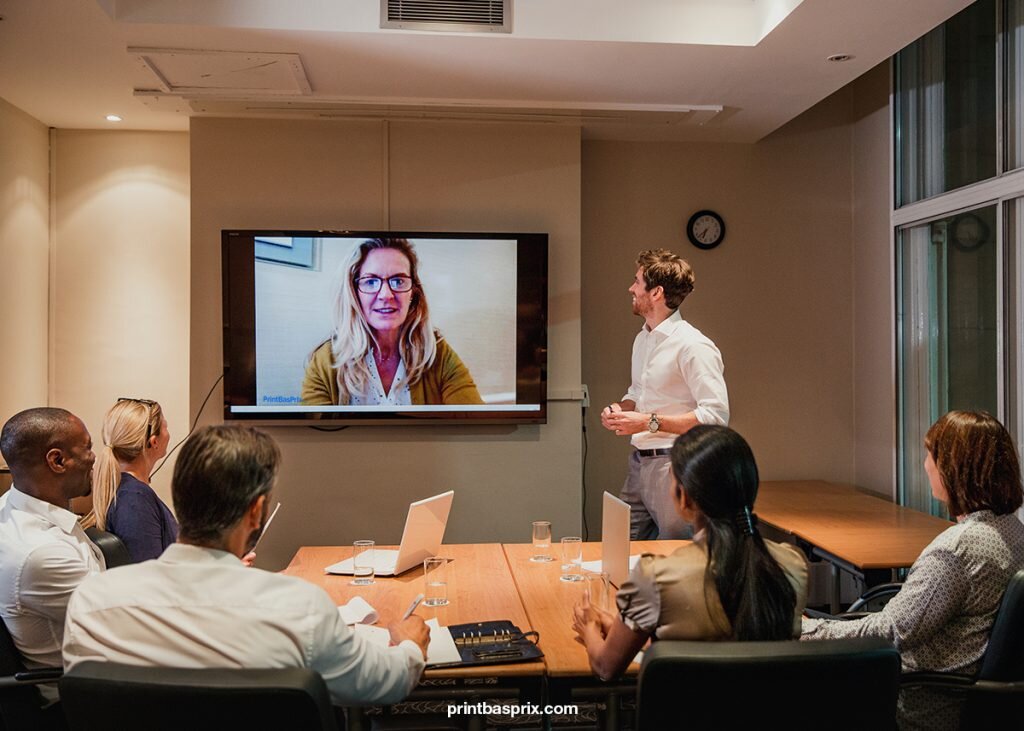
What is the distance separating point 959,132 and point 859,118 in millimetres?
1038

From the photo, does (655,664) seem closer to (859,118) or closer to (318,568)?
(318,568)

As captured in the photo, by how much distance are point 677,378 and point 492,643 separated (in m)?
1.85

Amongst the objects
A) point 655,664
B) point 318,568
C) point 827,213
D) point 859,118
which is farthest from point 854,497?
point 655,664

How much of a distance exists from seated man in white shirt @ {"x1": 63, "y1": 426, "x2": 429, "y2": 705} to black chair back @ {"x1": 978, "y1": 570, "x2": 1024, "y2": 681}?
4.47 feet

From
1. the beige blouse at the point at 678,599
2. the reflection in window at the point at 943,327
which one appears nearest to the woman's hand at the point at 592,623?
the beige blouse at the point at 678,599

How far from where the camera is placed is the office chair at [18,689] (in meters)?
1.90

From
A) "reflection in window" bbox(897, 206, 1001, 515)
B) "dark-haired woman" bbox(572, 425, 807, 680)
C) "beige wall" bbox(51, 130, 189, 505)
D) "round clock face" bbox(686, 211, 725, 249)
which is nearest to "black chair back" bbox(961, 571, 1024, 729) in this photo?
"dark-haired woman" bbox(572, 425, 807, 680)

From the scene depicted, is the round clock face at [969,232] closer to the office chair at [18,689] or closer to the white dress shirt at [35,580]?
the white dress shirt at [35,580]

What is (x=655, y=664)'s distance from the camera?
4.44ft

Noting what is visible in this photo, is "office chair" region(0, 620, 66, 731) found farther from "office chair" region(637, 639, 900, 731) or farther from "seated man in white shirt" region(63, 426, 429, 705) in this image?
"office chair" region(637, 639, 900, 731)

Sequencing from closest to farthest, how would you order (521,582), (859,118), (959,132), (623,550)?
1. (623,550)
2. (521,582)
3. (959,132)
4. (859,118)

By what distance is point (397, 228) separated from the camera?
4406 mm

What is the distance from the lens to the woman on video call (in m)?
4.24

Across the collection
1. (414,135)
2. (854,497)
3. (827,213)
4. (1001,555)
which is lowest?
(854,497)
